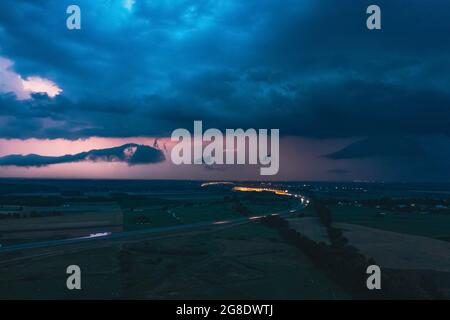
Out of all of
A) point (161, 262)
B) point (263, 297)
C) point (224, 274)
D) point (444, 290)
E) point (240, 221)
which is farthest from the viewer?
point (240, 221)

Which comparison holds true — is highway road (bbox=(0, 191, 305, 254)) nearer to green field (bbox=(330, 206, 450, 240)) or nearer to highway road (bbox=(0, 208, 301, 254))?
highway road (bbox=(0, 208, 301, 254))

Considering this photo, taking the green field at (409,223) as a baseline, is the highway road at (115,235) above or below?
above

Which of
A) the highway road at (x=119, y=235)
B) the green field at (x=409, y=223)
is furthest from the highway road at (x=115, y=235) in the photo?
the green field at (x=409, y=223)

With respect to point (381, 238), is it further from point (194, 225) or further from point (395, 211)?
point (395, 211)

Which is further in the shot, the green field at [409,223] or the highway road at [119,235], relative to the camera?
the green field at [409,223]

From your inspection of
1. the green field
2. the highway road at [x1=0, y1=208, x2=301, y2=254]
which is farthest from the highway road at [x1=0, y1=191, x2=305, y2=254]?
the green field

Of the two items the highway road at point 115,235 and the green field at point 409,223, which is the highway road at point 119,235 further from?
the green field at point 409,223

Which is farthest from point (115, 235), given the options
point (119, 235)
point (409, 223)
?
point (409, 223)

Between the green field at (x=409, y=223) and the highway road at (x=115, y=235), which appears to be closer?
the highway road at (x=115, y=235)

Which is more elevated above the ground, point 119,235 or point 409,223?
point 119,235

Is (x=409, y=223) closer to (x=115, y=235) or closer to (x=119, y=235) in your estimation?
(x=119, y=235)
